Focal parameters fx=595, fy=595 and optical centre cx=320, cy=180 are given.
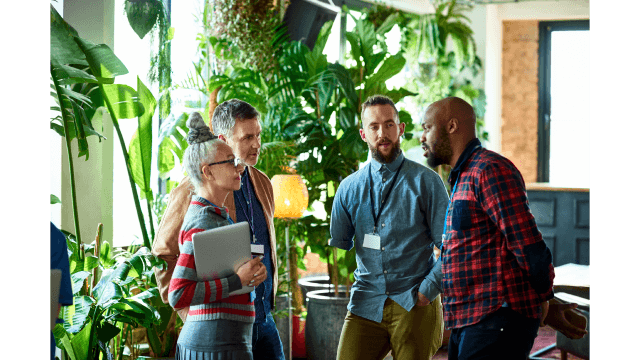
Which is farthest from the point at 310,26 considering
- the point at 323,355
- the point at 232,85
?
the point at 323,355

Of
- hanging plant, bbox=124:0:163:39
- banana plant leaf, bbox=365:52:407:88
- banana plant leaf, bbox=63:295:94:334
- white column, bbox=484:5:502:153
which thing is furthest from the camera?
white column, bbox=484:5:502:153

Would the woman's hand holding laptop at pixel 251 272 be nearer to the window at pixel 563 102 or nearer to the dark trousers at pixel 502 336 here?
the dark trousers at pixel 502 336

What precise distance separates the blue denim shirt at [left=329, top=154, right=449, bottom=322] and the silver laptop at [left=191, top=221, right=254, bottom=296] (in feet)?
2.84

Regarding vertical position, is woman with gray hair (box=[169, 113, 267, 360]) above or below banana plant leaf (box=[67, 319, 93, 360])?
above

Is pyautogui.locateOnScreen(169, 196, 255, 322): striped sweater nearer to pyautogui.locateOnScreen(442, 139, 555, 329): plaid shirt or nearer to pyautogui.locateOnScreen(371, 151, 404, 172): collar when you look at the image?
pyautogui.locateOnScreen(442, 139, 555, 329): plaid shirt

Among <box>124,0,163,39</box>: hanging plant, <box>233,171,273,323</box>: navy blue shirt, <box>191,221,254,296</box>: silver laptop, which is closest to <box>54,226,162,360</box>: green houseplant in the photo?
<box>233,171,273,323</box>: navy blue shirt

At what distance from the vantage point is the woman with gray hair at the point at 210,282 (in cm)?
158

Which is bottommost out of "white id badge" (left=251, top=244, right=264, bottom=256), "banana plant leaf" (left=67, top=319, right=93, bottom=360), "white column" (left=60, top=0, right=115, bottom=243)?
"banana plant leaf" (left=67, top=319, right=93, bottom=360)

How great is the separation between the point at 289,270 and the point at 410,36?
3.32 meters

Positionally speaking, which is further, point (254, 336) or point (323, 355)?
point (323, 355)

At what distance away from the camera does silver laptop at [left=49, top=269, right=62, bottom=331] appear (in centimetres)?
155

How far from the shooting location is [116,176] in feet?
12.1

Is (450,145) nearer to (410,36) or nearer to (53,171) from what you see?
(53,171)

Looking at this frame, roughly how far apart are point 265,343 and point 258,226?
0.42 m
